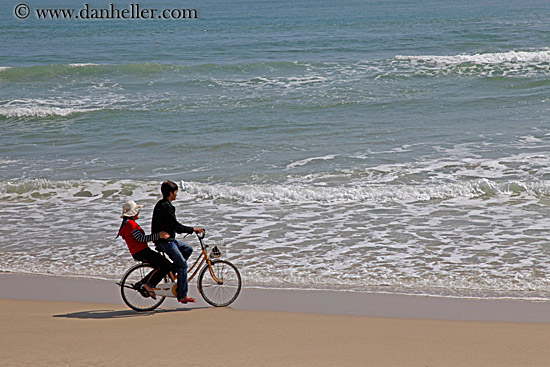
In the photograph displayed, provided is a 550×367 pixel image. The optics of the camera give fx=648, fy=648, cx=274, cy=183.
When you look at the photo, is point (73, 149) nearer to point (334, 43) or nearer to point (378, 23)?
point (334, 43)

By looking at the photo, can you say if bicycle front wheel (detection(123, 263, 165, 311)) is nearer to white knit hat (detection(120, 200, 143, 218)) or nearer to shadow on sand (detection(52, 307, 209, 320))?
shadow on sand (detection(52, 307, 209, 320))

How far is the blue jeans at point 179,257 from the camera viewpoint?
20.8 ft

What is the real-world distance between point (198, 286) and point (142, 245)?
29.9 inches

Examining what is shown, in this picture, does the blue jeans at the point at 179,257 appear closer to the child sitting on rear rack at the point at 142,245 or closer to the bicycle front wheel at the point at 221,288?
the child sitting on rear rack at the point at 142,245

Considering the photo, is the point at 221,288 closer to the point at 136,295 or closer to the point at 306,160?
the point at 136,295

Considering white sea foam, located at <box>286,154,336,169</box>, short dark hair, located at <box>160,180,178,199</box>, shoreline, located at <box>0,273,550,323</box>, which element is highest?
short dark hair, located at <box>160,180,178,199</box>

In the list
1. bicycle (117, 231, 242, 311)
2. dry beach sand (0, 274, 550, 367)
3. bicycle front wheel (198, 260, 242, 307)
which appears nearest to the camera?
dry beach sand (0, 274, 550, 367)

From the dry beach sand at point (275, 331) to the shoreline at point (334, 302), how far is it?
11mm

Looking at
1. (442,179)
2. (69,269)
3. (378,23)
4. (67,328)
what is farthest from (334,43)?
(67,328)

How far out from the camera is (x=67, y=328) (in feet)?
19.5

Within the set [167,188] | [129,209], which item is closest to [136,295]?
[129,209]

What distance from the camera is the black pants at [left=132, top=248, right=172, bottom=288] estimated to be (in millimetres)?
6430

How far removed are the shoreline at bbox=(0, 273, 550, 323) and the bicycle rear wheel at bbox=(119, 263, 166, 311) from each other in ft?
0.64

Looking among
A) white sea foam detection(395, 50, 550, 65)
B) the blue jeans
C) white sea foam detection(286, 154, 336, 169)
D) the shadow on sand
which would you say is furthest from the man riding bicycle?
white sea foam detection(395, 50, 550, 65)
